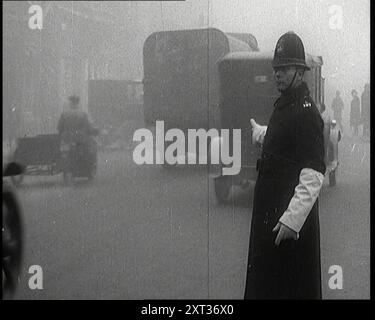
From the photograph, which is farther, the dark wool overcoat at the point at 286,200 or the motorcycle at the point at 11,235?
the motorcycle at the point at 11,235

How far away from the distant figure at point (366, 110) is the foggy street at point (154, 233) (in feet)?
0.32

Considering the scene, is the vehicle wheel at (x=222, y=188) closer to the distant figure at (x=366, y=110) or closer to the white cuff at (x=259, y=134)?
the white cuff at (x=259, y=134)

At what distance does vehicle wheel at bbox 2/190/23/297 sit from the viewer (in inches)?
139

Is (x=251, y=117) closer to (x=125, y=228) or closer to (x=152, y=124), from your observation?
(x=152, y=124)

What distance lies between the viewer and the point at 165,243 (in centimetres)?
364

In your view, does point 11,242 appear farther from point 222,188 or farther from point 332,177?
point 332,177

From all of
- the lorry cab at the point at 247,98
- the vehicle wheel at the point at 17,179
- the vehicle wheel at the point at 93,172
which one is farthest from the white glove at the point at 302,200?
the vehicle wheel at the point at 17,179

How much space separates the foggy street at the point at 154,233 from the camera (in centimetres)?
356

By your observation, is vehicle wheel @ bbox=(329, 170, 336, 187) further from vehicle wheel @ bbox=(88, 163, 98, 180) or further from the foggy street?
vehicle wheel @ bbox=(88, 163, 98, 180)

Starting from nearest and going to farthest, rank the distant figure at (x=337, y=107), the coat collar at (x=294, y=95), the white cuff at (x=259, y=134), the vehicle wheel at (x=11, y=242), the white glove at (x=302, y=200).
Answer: the white glove at (x=302, y=200)
the coat collar at (x=294, y=95)
the white cuff at (x=259, y=134)
the vehicle wheel at (x=11, y=242)
the distant figure at (x=337, y=107)

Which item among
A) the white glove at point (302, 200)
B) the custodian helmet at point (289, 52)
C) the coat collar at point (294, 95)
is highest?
the custodian helmet at point (289, 52)

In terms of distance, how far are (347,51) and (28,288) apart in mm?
2045

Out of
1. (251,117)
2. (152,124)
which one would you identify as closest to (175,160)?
(152,124)

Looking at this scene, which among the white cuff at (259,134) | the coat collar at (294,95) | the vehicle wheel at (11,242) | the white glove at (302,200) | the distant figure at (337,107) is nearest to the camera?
the white glove at (302,200)
